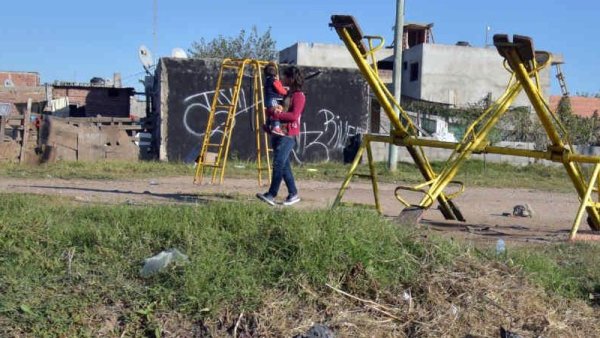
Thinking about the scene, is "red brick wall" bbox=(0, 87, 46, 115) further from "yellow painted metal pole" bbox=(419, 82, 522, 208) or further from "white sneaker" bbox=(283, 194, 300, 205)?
"yellow painted metal pole" bbox=(419, 82, 522, 208)

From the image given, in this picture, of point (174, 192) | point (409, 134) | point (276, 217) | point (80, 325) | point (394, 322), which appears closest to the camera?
point (80, 325)

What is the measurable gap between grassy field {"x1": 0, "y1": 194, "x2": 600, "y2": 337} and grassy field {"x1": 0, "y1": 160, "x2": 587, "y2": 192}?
7.82 m

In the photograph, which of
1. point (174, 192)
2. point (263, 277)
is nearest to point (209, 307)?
point (263, 277)

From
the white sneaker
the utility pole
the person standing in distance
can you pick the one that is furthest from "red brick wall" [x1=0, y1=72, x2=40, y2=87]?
the person standing in distance

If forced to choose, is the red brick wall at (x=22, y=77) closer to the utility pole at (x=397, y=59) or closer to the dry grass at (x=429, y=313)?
the utility pole at (x=397, y=59)

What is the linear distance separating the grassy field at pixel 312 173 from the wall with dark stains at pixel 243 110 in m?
1.06

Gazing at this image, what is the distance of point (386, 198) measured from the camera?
1062 cm

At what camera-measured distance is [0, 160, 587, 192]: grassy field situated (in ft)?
44.1

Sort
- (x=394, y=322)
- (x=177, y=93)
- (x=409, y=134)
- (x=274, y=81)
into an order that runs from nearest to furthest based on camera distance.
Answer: (x=394, y=322), (x=409, y=134), (x=274, y=81), (x=177, y=93)

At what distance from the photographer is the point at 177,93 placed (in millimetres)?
18375

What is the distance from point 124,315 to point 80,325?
0.26m

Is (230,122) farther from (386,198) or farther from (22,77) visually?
(22,77)

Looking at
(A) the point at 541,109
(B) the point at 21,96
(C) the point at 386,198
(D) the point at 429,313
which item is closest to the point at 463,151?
(A) the point at 541,109

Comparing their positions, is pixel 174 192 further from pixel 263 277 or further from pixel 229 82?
pixel 229 82
